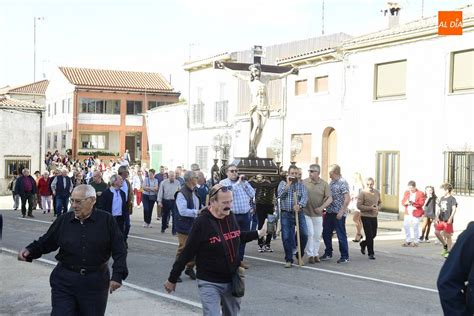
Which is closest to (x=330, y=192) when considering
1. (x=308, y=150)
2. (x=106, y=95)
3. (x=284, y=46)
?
(x=308, y=150)

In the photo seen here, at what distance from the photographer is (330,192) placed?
1304cm

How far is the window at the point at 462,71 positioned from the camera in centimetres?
2112

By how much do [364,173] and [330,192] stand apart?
12184mm

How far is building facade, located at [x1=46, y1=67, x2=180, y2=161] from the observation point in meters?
54.6

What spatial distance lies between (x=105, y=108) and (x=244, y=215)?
4451cm

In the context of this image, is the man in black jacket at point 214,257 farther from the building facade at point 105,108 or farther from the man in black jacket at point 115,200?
the building facade at point 105,108

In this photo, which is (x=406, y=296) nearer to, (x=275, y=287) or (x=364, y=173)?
(x=275, y=287)

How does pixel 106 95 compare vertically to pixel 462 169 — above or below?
above

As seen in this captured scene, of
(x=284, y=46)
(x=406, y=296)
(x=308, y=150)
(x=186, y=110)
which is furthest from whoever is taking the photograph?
(x=186, y=110)

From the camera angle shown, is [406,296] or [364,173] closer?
[406,296]

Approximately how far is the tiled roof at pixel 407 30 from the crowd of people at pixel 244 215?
7267mm

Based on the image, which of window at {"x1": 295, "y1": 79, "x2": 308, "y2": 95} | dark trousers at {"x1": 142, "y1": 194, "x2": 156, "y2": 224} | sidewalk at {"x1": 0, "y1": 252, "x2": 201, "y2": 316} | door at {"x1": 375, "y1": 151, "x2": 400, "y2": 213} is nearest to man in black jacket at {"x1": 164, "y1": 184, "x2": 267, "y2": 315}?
sidewalk at {"x1": 0, "y1": 252, "x2": 201, "y2": 316}

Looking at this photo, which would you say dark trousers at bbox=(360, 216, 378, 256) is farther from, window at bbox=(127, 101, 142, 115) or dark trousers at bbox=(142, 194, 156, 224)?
window at bbox=(127, 101, 142, 115)

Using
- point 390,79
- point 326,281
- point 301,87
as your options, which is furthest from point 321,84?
point 326,281
